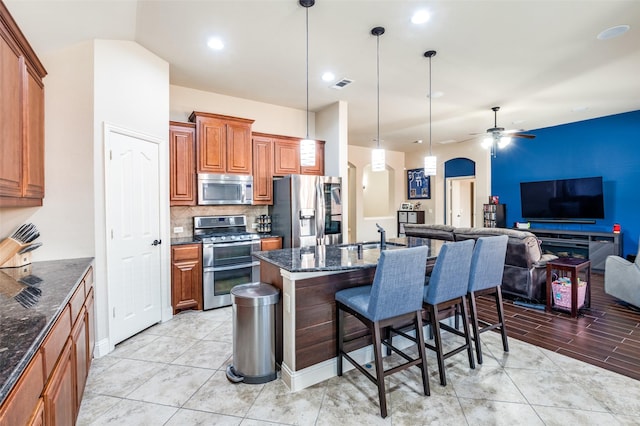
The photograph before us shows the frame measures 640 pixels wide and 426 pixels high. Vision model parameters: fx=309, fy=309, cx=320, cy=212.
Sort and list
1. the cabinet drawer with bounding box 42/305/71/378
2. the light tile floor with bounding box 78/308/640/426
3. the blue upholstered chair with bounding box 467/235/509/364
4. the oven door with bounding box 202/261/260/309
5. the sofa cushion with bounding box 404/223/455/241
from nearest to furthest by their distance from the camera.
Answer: the cabinet drawer with bounding box 42/305/71/378 → the light tile floor with bounding box 78/308/640/426 → the blue upholstered chair with bounding box 467/235/509/364 → the oven door with bounding box 202/261/260/309 → the sofa cushion with bounding box 404/223/455/241

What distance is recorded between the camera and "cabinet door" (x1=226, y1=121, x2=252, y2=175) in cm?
436

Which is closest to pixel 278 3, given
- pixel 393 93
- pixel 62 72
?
pixel 62 72

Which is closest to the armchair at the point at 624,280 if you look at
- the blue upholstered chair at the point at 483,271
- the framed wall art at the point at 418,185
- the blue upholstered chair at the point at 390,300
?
the blue upholstered chair at the point at 483,271

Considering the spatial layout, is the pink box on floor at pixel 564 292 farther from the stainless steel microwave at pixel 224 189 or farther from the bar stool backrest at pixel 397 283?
the stainless steel microwave at pixel 224 189

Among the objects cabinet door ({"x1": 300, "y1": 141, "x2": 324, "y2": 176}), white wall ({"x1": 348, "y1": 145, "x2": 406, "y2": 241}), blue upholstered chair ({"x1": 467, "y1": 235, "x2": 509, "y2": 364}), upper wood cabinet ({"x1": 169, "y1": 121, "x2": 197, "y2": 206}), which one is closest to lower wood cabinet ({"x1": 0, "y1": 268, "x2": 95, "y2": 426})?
upper wood cabinet ({"x1": 169, "y1": 121, "x2": 197, "y2": 206})

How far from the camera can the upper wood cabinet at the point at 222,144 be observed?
4.13m

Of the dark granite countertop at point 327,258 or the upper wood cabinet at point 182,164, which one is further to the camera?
the upper wood cabinet at point 182,164

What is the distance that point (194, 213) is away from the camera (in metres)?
4.46

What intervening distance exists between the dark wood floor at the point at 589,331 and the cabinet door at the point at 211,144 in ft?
12.9

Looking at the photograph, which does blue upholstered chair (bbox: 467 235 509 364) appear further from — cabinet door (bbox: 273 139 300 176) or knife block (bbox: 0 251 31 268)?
knife block (bbox: 0 251 31 268)

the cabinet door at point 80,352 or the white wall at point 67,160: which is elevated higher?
the white wall at point 67,160

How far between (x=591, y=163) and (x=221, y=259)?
7296mm

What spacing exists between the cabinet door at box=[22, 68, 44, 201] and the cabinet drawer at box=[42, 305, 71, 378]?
1132 millimetres

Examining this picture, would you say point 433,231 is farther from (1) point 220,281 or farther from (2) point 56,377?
(2) point 56,377
